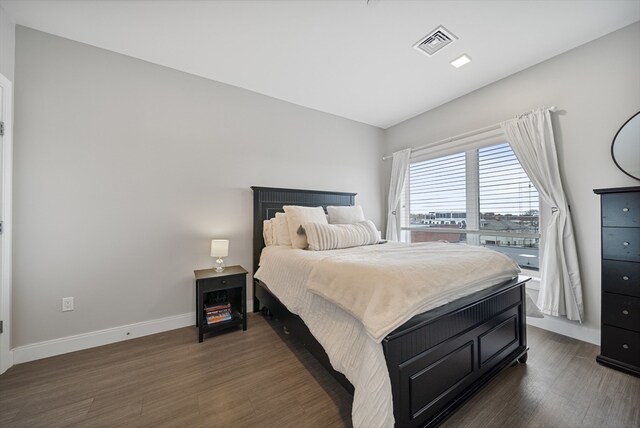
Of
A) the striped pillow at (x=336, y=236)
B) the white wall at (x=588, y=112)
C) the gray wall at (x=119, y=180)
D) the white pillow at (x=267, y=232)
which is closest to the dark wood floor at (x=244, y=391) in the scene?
the gray wall at (x=119, y=180)

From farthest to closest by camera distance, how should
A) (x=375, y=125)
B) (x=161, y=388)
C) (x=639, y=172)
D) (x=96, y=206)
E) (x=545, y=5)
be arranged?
(x=375, y=125) → (x=96, y=206) → (x=639, y=172) → (x=545, y=5) → (x=161, y=388)

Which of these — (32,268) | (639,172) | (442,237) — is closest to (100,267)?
(32,268)

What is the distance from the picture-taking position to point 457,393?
1.37 m

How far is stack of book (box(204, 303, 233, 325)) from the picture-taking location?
88.9 inches

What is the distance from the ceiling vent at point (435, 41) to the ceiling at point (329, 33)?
46 mm

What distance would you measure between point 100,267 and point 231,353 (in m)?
1.45

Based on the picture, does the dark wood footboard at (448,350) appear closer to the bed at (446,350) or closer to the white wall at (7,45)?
the bed at (446,350)

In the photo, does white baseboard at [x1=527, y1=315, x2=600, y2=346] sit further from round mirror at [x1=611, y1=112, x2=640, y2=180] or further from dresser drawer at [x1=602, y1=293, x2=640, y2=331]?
round mirror at [x1=611, y1=112, x2=640, y2=180]

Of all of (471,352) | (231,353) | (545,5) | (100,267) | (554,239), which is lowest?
(231,353)

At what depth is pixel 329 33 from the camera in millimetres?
2004

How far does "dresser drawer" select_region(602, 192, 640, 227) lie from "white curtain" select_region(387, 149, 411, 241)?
2.26 meters

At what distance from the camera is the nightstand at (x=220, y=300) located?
85.7 inches

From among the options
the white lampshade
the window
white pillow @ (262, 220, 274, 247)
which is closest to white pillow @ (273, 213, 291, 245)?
white pillow @ (262, 220, 274, 247)

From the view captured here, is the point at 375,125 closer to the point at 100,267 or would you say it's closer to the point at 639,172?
the point at 639,172
